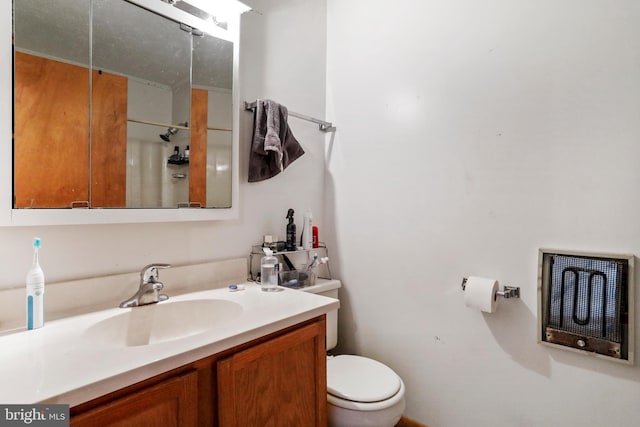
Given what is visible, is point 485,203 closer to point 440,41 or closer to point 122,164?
point 440,41

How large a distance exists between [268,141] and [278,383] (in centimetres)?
100

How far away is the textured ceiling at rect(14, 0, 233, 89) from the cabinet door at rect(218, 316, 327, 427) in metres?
1.05

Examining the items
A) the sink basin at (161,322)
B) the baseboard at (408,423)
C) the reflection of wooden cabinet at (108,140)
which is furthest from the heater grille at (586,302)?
the reflection of wooden cabinet at (108,140)

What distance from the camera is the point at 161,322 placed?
1183 mm

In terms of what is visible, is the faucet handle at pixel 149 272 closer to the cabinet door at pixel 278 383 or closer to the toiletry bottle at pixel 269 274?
the toiletry bottle at pixel 269 274

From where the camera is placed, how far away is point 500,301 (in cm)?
140

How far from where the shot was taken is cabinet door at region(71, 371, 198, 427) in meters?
0.69

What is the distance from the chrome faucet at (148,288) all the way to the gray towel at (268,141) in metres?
0.60

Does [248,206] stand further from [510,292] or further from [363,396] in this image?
[510,292]

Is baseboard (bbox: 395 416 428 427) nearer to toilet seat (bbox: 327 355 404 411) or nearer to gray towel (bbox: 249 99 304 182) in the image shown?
toilet seat (bbox: 327 355 404 411)

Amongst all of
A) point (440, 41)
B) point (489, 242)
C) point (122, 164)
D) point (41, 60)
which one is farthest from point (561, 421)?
point (41, 60)

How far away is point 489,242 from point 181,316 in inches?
49.6

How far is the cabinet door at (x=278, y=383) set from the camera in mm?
913

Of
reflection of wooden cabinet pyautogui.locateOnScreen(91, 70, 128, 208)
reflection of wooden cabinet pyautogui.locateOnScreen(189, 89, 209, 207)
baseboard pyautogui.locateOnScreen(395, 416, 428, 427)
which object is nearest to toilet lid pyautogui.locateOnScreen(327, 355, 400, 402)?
baseboard pyautogui.locateOnScreen(395, 416, 428, 427)
